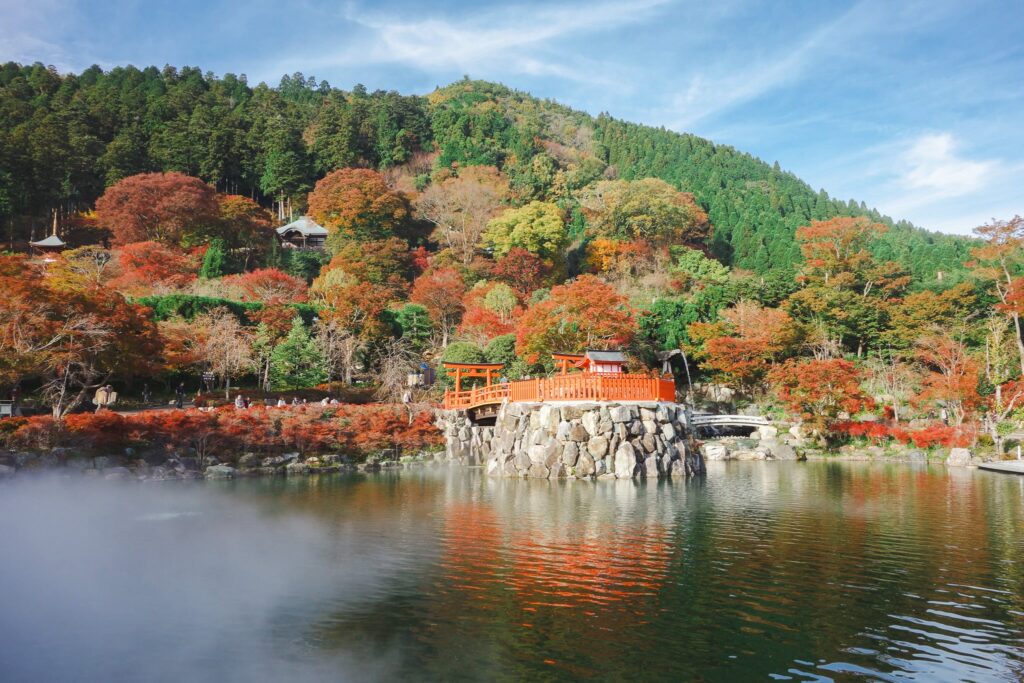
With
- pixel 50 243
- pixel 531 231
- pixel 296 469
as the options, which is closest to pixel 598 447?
pixel 296 469

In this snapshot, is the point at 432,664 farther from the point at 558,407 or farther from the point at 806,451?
the point at 806,451

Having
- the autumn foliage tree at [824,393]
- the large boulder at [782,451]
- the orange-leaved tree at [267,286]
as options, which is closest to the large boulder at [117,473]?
the orange-leaved tree at [267,286]

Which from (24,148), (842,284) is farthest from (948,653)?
(24,148)

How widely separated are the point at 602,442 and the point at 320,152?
52134 mm

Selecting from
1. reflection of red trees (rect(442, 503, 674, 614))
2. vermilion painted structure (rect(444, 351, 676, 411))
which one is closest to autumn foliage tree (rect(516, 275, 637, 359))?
vermilion painted structure (rect(444, 351, 676, 411))

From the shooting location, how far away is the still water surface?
736 centimetres

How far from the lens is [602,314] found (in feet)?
103

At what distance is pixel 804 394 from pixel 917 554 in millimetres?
19866

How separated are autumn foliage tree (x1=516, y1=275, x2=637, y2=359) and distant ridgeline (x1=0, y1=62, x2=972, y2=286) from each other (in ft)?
76.7

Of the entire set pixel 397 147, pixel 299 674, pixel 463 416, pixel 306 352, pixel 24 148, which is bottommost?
pixel 299 674

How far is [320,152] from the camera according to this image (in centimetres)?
6456

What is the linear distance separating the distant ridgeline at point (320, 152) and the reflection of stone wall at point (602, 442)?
3127 centimetres

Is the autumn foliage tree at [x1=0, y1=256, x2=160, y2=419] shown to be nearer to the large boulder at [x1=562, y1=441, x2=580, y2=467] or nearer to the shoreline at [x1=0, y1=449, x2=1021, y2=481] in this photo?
the shoreline at [x1=0, y1=449, x2=1021, y2=481]

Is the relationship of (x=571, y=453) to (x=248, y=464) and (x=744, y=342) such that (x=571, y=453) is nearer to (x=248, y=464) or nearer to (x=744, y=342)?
(x=248, y=464)
